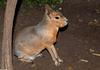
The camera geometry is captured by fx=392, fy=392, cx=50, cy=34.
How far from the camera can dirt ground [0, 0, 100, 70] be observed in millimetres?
7195

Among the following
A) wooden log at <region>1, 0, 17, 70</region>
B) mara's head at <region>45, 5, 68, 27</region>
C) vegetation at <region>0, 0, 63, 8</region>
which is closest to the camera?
wooden log at <region>1, 0, 17, 70</region>

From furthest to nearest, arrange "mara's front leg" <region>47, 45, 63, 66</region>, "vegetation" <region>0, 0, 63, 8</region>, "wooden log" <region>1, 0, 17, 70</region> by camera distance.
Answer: "vegetation" <region>0, 0, 63, 8</region> → "mara's front leg" <region>47, 45, 63, 66</region> → "wooden log" <region>1, 0, 17, 70</region>

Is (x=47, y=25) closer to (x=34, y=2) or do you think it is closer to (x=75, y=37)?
(x=75, y=37)

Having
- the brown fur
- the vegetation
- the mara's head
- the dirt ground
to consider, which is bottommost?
the dirt ground

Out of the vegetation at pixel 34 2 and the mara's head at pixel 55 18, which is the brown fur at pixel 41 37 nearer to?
the mara's head at pixel 55 18

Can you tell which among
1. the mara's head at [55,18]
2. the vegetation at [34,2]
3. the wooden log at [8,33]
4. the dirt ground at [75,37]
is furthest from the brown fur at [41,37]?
the vegetation at [34,2]

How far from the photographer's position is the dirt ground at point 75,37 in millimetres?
7195

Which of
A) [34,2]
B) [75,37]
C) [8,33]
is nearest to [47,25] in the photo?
[8,33]

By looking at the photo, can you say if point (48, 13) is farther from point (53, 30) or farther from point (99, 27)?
point (99, 27)

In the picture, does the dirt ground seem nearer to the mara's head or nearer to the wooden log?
the mara's head

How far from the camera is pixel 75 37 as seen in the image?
8383mm

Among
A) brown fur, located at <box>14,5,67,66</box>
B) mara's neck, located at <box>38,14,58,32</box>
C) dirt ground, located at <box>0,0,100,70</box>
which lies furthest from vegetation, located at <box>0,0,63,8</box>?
mara's neck, located at <box>38,14,58,32</box>

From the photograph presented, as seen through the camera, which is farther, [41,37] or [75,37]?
[75,37]

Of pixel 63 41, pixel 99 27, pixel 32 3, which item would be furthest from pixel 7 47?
pixel 32 3
